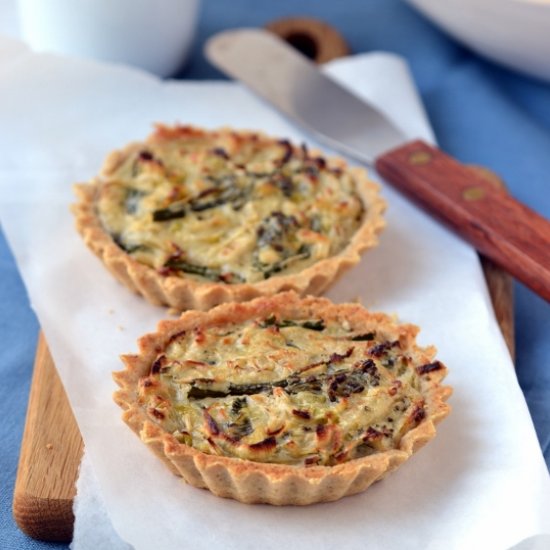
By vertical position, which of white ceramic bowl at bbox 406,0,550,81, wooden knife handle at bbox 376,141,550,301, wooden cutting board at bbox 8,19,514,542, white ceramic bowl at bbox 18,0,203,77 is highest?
white ceramic bowl at bbox 406,0,550,81

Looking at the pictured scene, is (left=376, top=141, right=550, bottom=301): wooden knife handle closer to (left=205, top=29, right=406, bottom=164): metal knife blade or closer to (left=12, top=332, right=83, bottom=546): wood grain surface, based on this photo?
(left=205, top=29, right=406, bottom=164): metal knife blade

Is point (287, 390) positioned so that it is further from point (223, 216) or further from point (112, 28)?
point (112, 28)

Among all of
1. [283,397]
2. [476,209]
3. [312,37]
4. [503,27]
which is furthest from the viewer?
[312,37]

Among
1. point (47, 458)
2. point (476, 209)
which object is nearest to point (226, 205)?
point (476, 209)

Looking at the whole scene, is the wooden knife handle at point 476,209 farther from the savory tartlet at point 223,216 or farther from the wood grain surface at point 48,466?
the wood grain surface at point 48,466

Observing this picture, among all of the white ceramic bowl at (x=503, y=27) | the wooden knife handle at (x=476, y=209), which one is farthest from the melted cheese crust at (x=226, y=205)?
the white ceramic bowl at (x=503, y=27)

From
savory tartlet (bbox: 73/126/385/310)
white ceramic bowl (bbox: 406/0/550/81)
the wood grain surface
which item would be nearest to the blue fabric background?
the wood grain surface

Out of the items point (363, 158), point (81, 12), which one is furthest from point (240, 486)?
point (81, 12)

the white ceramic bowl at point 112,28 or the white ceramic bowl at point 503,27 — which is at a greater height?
the white ceramic bowl at point 503,27
